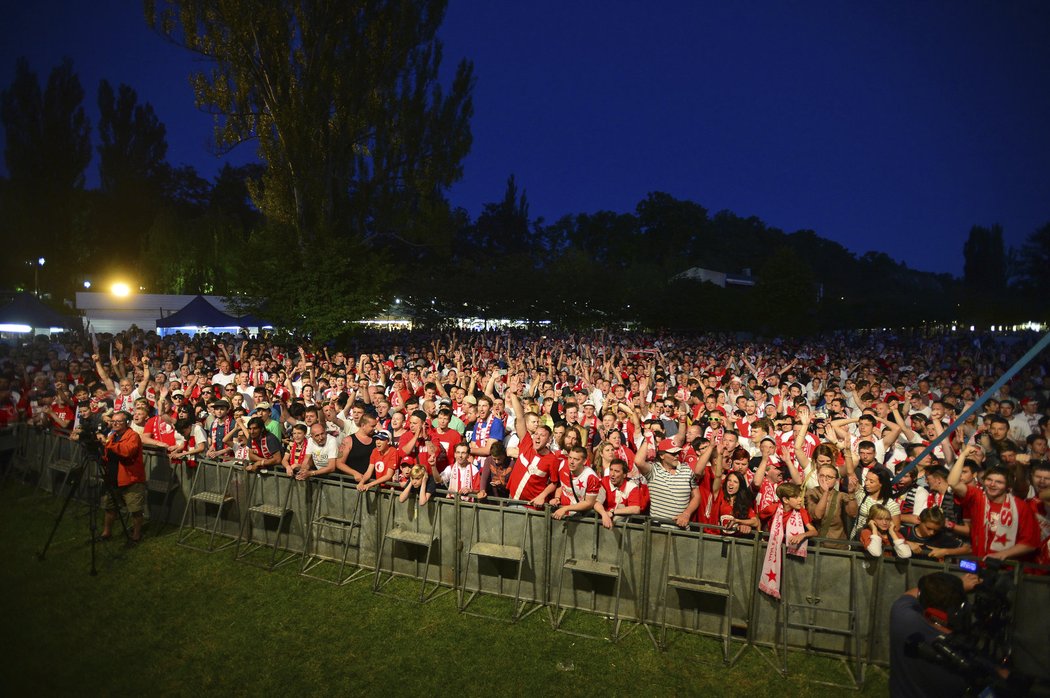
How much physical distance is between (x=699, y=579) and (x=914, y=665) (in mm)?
2655

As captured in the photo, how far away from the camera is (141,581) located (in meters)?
7.46

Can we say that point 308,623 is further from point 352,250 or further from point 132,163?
point 132,163

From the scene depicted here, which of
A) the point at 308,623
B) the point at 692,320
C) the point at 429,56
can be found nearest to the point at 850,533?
the point at 308,623

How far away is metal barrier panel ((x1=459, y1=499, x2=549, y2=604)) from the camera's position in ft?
22.5

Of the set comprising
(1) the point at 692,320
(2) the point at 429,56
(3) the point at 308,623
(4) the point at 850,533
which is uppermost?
(2) the point at 429,56

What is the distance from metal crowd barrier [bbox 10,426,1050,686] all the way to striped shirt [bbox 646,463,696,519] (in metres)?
0.31

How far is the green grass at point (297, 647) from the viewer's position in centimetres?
549

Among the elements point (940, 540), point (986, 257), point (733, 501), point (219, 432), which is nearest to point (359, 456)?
point (219, 432)

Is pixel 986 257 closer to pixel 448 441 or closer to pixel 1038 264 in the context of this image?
pixel 1038 264

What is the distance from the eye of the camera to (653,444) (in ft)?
27.1

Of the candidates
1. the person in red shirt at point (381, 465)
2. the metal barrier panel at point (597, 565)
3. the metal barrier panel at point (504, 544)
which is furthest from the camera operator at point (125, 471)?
the metal barrier panel at point (597, 565)

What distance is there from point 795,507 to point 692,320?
131 feet

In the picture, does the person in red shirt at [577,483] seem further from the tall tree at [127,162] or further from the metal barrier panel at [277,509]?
the tall tree at [127,162]

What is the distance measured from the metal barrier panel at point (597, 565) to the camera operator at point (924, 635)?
2.86 metres
